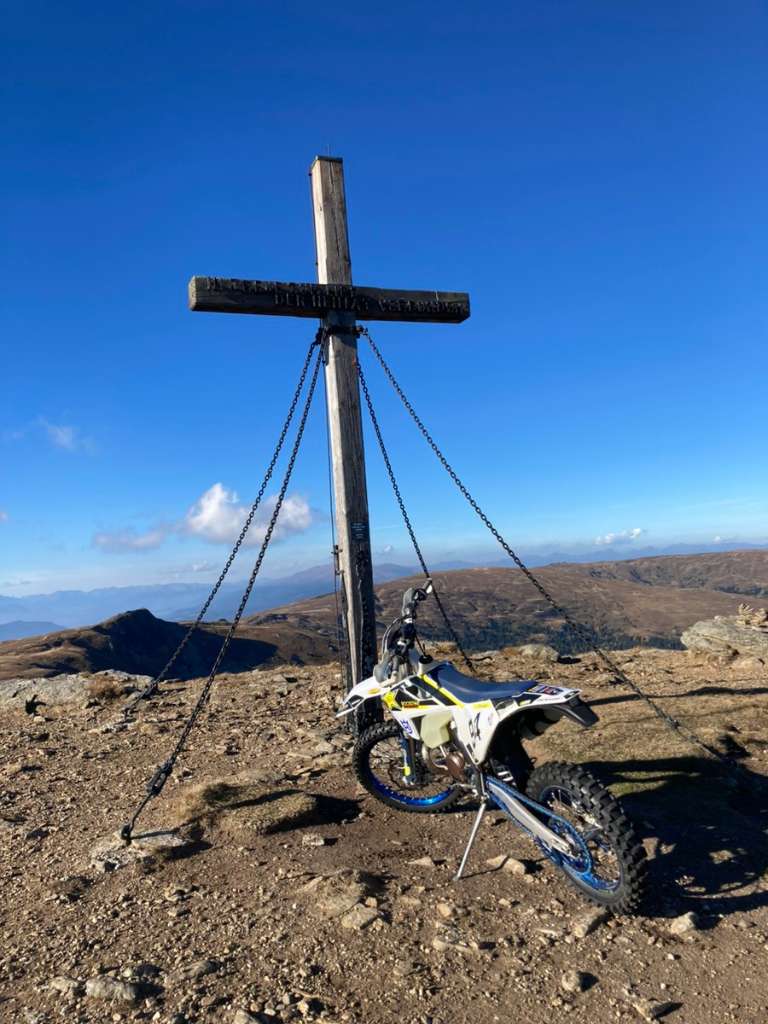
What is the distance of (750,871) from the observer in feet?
17.5

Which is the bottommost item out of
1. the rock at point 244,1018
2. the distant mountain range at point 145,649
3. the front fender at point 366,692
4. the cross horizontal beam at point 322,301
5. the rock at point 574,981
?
the distant mountain range at point 145,649

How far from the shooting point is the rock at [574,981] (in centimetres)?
398

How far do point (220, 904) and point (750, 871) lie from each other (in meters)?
4.25

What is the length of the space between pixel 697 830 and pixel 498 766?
217 cm

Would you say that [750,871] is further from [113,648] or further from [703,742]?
[113,648]

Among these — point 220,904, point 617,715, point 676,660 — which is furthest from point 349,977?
point 676,660

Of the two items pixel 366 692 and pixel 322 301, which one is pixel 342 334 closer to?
pixel 322 301

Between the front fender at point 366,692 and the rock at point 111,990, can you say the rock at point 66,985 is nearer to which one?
the rock at point 111,990

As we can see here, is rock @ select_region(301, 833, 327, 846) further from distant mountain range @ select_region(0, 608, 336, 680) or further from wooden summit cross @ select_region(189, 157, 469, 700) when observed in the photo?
distant mountain range @ select_region(0, 608, 336, 680)

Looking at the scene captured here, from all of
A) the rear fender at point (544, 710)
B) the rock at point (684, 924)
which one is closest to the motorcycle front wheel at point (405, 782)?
the rear fender at point (544, 710)

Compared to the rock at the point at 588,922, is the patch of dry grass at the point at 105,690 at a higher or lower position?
higher

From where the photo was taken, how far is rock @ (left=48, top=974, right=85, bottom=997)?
13.2ft

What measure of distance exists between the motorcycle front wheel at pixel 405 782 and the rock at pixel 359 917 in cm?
179

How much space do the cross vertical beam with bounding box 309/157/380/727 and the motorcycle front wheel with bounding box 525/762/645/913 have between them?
4.01m
